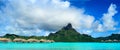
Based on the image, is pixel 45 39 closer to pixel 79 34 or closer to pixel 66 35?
pixel 66 35

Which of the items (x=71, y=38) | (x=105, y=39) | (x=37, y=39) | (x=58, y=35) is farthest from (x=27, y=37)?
(x=105, y=39)

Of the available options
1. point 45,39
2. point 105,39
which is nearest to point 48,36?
point 45,39

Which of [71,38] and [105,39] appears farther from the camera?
[105,39]

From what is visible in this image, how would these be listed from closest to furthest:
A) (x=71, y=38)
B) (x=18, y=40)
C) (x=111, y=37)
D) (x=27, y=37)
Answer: (x=18, y=40) < (x=27, y=37) < (x=71, y=38) < (x=111, y=37)

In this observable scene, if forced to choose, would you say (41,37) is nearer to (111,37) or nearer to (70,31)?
(70,31)

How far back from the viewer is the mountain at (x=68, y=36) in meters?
175

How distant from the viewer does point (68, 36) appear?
176 meters

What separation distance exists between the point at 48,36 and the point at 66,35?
45.0 feet

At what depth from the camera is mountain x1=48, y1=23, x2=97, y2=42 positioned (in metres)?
175

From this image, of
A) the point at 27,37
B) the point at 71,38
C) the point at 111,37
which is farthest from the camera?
the point at 111,37

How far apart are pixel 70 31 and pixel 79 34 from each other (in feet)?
30.3

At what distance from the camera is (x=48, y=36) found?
173 metres

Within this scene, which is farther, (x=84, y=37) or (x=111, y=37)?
(x=111, y=37)

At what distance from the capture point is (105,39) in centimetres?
19450
